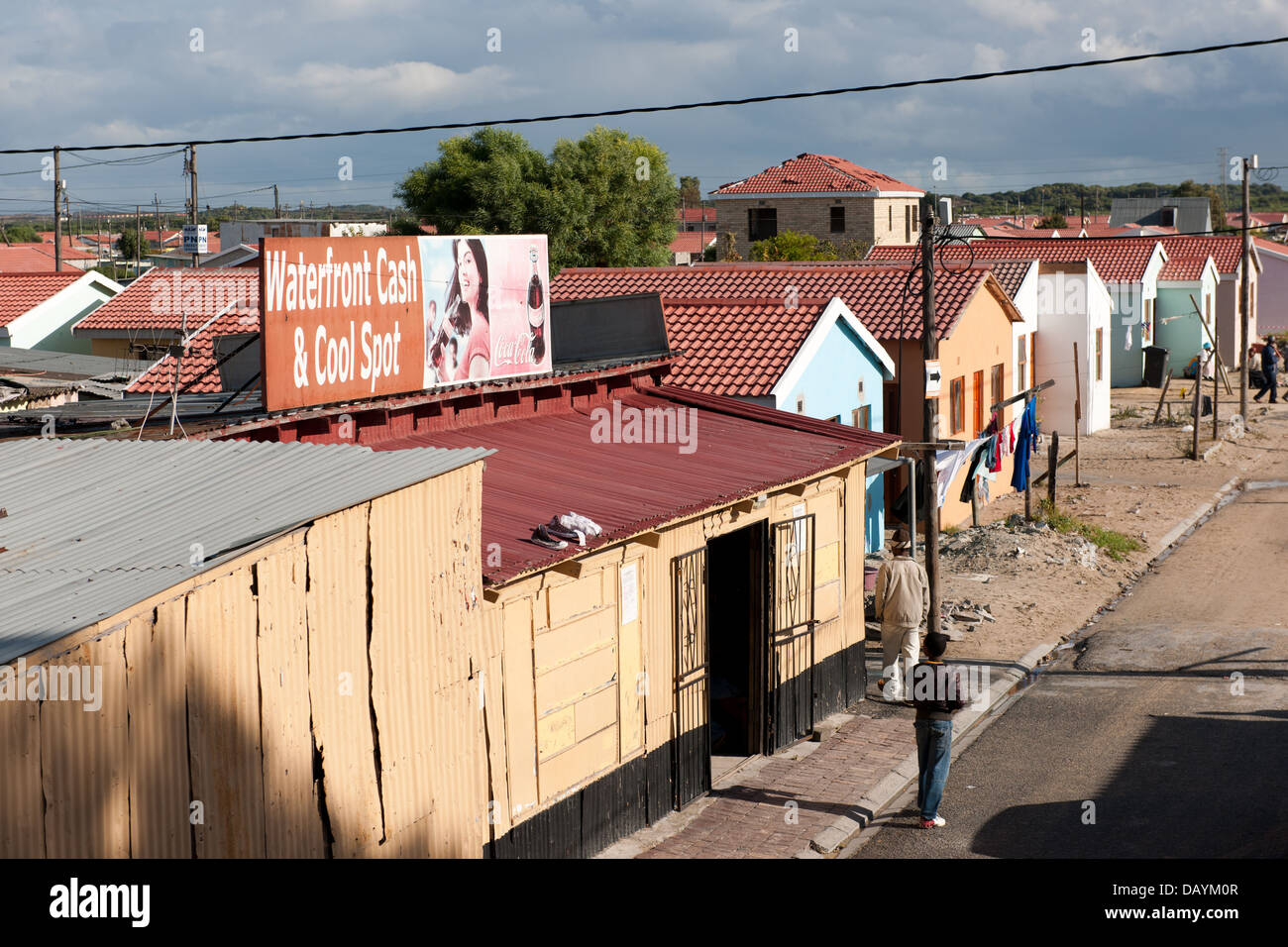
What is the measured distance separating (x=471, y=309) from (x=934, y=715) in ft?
18.9

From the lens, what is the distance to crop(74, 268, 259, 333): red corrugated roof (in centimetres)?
2751

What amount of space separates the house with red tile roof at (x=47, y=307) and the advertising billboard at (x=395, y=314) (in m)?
22.9

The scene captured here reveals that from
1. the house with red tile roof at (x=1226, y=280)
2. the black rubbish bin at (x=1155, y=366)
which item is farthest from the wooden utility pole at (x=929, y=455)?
the house with red tile roof at (x=1226, y=280)

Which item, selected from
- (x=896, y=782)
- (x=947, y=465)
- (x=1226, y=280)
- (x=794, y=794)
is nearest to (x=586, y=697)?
(x=794, y=794)

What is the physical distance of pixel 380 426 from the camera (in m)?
11.7

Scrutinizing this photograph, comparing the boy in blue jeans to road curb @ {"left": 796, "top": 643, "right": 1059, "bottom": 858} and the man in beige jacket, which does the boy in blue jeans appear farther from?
the man in beige jacket

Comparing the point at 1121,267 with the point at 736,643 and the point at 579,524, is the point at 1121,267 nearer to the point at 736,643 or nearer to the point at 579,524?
the point at 736,643

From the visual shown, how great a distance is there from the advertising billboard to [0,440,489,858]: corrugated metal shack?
197cm

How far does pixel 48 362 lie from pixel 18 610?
12.2 metres

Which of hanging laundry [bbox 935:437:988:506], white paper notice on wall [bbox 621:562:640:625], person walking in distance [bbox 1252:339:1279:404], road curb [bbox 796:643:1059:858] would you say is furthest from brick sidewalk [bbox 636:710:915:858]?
person walking in distance [bbox 1252:339:1279:404]

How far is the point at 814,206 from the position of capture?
64688 millimetres

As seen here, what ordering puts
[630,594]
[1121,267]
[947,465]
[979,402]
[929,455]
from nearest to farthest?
[630,594]
[929,455]
[947,465]
[979,402]
[1121,267]

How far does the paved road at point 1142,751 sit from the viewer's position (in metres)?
11.0

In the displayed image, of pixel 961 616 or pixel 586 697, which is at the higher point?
pixel 586 697
